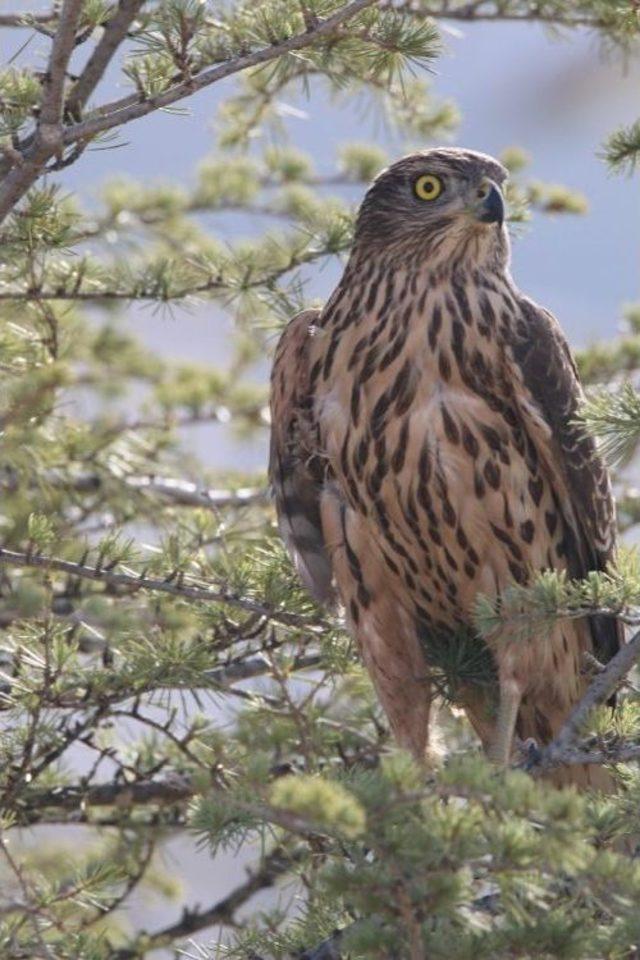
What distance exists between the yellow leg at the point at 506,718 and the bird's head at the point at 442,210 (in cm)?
113

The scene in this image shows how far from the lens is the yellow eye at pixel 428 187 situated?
15.1 feet

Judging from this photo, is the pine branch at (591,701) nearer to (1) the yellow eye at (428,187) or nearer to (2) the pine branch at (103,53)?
(1) the yellow eye at (428,187)

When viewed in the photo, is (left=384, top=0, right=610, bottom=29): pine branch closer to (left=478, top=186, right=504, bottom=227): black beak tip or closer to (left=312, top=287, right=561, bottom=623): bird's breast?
(left=478, top=186, right=504, bottom=227): black beak tip

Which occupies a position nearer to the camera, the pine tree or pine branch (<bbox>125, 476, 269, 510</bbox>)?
the pine tree

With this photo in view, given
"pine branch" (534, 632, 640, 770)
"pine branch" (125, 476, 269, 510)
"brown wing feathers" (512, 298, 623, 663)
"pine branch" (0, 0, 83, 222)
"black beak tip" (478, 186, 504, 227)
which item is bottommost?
"pine branch" (534, 632, 640, 770)

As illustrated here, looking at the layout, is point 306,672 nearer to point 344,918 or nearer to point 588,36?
point 344,918

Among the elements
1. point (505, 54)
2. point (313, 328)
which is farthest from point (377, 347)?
point (505, 54)

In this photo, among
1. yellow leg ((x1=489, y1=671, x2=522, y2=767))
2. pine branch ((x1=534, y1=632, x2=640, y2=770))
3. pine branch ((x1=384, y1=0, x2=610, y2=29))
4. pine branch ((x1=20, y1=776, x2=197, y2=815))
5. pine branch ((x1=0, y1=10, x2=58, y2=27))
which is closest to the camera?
pine branch ((x1=534, y1=632, x2=640, y2=770))

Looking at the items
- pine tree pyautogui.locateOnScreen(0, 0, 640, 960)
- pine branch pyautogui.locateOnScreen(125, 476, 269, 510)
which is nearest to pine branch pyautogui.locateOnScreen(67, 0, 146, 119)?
pine tree pyautogui.locateOnScreen(0, 0, 640, 960)

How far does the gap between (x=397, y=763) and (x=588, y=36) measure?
3.08m

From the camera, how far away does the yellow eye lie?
4.62 m

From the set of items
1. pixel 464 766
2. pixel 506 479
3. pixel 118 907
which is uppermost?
pixel 506 479

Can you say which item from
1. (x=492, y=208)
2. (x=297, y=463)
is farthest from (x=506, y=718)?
(x=492, y=208)

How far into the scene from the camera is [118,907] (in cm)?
431
